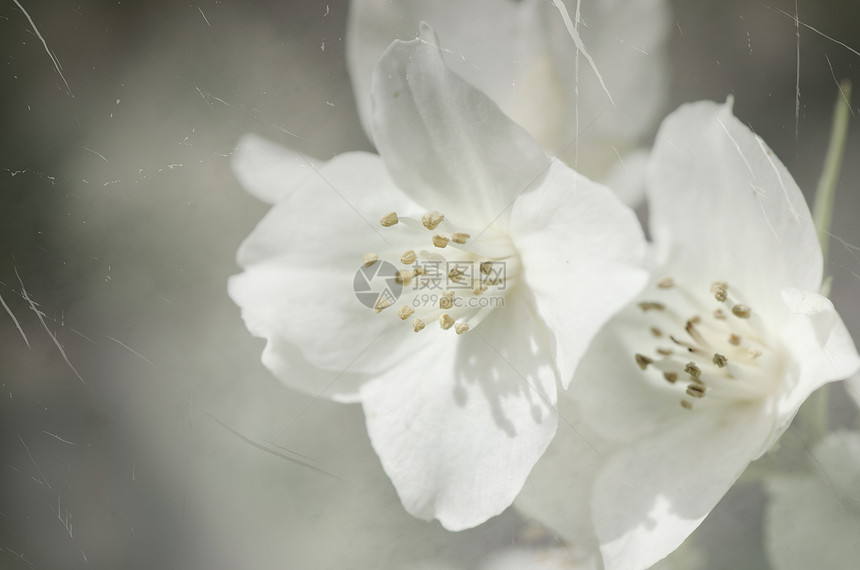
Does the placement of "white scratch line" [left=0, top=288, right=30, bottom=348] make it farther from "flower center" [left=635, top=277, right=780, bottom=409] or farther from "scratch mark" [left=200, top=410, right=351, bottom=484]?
"flower center" [left=635, top=277, right=780, bottom=409]

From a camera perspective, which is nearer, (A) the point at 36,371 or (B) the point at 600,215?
(B) the point at 600,215

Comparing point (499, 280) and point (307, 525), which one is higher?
point (499, 280)

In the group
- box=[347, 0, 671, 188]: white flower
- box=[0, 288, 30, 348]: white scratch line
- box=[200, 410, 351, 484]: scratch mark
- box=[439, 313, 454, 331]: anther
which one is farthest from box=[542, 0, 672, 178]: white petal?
box=[0, 288, 30, 348]: white scratch line

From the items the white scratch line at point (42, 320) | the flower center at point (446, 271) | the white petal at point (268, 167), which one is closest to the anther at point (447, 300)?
the flower center at point (446, 271)

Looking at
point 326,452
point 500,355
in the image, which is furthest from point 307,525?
point 500,355

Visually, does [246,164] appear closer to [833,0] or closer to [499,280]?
[499,280]

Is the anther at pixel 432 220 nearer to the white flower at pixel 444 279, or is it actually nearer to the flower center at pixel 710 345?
the white flower at pixel 444 279
